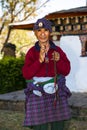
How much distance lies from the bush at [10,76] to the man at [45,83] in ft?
24.6

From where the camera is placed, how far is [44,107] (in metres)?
5.18

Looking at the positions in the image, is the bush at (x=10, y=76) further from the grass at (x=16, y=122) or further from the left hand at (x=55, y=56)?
the left hand at (x=55, y=56)

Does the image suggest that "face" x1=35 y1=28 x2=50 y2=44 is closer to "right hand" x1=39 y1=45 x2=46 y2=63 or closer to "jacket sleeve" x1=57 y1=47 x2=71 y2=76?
"right hand" x1=39 y1=45 x2=46 y2=63

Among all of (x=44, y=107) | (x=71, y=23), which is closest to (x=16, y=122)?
(x=44, y=107)

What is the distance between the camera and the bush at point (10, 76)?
499 inches

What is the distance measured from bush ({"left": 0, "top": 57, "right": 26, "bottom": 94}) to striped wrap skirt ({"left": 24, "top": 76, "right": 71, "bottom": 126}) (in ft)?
24.6

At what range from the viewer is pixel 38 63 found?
199 inches

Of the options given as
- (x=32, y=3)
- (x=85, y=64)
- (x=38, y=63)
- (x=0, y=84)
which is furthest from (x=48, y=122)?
(x=32, y=3)

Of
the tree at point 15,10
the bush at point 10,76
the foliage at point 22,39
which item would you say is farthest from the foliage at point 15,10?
the bush at point 10,76

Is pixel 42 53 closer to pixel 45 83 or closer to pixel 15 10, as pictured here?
pixel 45 83

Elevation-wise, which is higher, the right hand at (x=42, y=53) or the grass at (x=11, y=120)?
the right hand at (x=42, y=53)

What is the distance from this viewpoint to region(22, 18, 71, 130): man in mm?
5121

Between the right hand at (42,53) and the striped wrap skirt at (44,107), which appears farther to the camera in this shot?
the striped wrap skirt at (44,107)

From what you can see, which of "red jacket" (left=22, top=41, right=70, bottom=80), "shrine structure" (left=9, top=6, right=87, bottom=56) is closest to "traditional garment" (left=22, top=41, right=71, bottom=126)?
"red jacket" (left=22, top=41, right=70, bottom=80)
